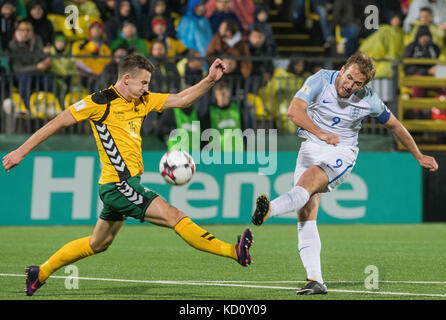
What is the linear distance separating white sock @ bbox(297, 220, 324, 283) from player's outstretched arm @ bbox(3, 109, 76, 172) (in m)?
2.13

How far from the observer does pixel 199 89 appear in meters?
7.77

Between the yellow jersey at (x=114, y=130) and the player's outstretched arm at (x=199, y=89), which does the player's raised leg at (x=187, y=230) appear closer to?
the yellow jersey at (x=114, y=130)

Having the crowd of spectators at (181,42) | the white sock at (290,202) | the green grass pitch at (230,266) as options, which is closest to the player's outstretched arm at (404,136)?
the green grass pitch at (230,266)

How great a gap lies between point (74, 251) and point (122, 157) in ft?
3.08

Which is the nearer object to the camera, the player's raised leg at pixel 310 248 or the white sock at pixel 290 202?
the white sock at pixel 290 202

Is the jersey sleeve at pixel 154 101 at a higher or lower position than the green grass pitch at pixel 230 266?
higher

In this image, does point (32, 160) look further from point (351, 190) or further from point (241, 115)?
point (351, 190)

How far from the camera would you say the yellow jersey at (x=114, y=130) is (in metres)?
7.46

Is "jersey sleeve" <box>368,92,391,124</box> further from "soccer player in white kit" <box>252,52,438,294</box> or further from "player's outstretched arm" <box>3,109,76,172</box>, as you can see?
"player's outstretched arm" <box>3,109,76,172</box>

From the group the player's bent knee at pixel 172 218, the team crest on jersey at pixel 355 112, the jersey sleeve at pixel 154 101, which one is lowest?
the player's bent knee at pixel 172 218

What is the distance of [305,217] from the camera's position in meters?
7.93

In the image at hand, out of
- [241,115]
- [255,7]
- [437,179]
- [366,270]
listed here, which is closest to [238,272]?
[366,270]

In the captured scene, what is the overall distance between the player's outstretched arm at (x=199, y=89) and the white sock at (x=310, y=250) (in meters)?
1.40

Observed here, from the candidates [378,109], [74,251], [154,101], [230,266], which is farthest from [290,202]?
[230,266]
